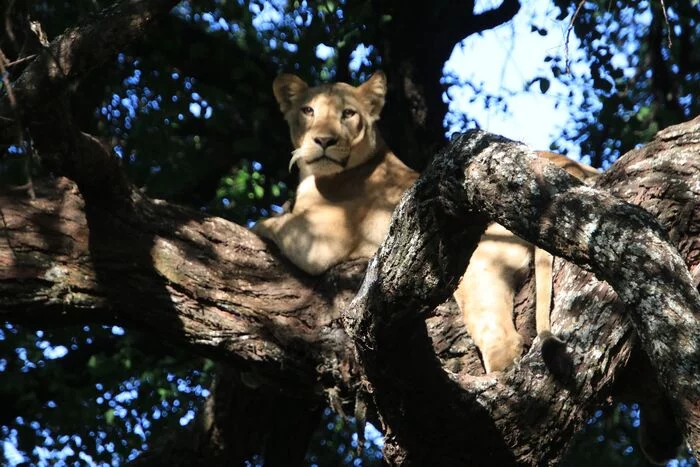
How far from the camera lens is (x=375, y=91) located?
7.41m

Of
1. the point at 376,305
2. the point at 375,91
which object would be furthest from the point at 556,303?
the point at 375,91

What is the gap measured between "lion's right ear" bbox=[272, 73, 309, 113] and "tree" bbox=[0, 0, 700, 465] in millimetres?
1718

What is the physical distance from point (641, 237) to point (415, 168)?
445cm

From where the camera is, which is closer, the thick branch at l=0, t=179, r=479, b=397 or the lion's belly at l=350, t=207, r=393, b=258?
the thick branch at l=0, t=179, r=479, b=397

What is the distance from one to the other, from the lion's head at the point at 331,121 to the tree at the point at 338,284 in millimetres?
1040

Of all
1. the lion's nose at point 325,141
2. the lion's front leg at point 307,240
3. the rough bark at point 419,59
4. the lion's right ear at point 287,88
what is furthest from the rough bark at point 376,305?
the rough bark at point 419,59

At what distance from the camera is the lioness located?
5422 millimetres

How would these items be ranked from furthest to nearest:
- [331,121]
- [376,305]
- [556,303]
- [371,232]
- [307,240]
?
[331,121] < [371,232] < [307,240] < [556,303] < [376,305]

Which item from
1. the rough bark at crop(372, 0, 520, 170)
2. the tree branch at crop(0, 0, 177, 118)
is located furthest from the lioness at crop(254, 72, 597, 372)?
the tree branch at crop(0, 0, 177, 118)

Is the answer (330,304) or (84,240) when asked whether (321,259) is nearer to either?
(330,304)

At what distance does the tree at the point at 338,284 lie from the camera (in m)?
4.21

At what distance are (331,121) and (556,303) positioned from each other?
2.43 m

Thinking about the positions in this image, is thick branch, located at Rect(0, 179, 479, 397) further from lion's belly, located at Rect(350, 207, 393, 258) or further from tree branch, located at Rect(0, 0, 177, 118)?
tree branch, located at Rect(0, 0, 177, 118)

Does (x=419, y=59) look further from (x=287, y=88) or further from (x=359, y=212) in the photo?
(x=359, y=212)
